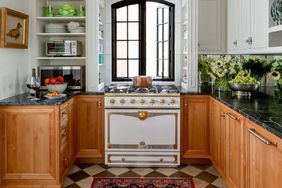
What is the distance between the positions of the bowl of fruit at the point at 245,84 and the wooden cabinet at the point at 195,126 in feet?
1.87

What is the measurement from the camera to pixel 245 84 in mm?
3457

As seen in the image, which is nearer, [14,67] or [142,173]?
[14,67]

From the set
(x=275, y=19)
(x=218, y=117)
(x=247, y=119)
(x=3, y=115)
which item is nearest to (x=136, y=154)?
(x=218, y=117)

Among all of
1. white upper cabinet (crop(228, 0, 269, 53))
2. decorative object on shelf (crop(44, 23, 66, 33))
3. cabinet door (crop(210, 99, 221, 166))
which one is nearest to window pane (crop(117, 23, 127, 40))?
decorative object on shelf (crop(44, 23, 66, 33))

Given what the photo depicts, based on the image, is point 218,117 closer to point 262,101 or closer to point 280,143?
point 262,101

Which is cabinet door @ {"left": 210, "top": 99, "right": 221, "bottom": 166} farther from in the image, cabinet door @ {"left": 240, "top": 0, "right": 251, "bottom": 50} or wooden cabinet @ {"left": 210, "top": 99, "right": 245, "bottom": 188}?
cabinet door @ {"left": 240, "top": 0, "right": 251, "bottom": 50}

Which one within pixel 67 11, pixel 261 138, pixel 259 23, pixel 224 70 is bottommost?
pixel 261 138

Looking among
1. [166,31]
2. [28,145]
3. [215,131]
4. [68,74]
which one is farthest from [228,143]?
[166,31]

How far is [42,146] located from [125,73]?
202 centimetres

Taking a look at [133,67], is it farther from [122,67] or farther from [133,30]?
[133,30]

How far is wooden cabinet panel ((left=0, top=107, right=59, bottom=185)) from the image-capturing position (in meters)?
3.26

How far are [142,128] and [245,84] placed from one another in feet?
4.27

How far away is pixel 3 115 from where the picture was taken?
10.7 feet

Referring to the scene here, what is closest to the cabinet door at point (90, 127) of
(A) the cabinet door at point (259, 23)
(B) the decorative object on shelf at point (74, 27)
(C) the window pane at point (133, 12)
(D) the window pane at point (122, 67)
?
(B) the decorative object on shelf at point (74, 27)
